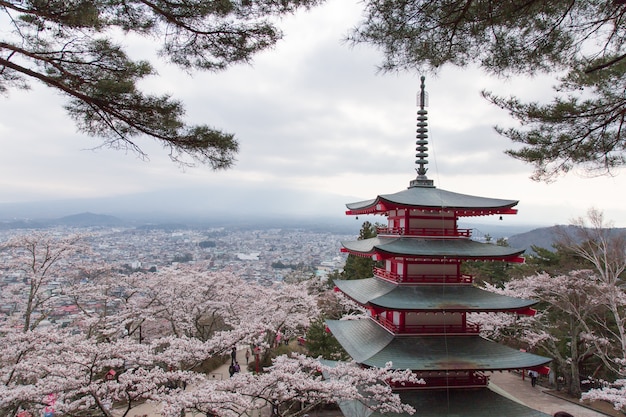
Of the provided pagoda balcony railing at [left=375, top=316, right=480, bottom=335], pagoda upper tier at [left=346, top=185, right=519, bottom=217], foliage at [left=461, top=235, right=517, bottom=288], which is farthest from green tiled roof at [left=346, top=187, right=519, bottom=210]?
foliage at [left=461, top=235, right=517, bottom=288]

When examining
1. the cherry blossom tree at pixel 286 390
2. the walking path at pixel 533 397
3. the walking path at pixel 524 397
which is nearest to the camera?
the cherry blossom tree at pixel 286 390

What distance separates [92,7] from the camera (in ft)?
14.4

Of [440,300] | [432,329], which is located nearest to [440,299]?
[440,300]

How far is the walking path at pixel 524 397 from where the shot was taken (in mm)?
13336

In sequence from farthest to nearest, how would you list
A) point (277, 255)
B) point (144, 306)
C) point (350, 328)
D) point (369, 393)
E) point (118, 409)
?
point (277, 255), point (144, 306), point (118, 409), point (350, 328), point (369, 393)

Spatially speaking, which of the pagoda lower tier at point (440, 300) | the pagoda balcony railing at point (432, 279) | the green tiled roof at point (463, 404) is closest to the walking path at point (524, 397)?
the green tiled roof at point (463, 404)

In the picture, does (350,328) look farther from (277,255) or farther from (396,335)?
(277,255)

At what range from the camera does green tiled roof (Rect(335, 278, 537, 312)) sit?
351 inches

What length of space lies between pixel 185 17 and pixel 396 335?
305 inches

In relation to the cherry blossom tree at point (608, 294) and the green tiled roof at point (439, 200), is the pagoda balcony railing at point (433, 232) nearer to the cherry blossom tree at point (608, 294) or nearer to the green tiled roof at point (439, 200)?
the green tiled roof at point (439, 200)

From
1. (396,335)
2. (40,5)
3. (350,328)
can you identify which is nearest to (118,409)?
(350,328)

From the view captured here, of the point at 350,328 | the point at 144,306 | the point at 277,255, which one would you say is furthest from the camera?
the point at 277,255

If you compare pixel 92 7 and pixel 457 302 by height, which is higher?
pixel 92 7

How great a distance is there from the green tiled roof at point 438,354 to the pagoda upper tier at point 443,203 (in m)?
3.01
